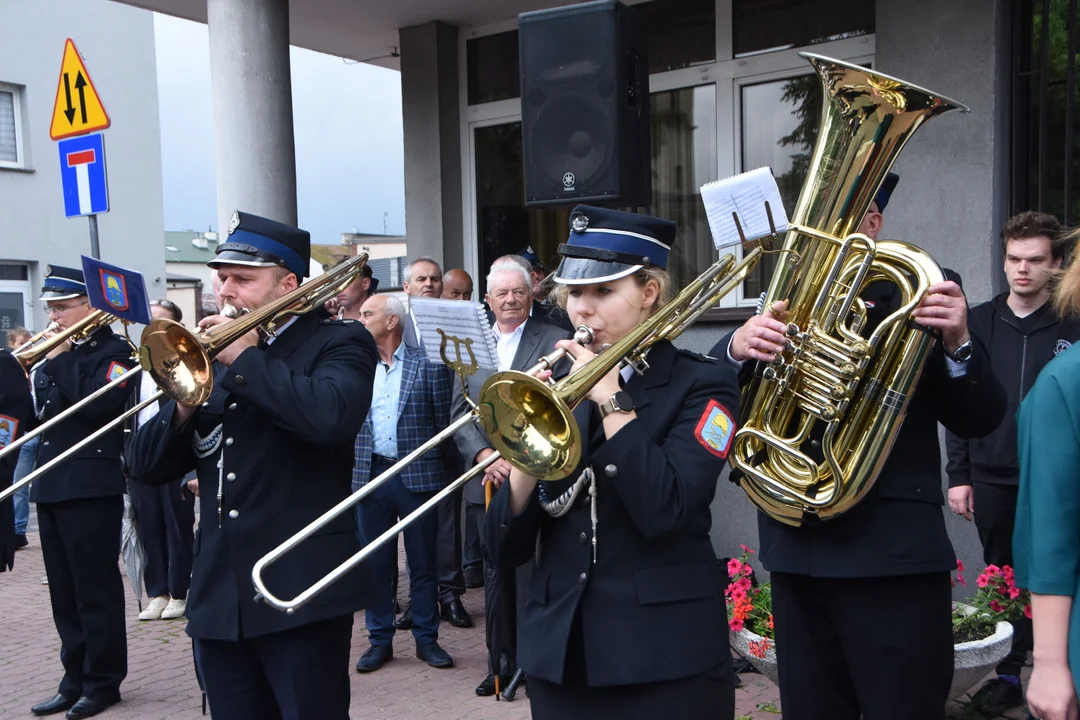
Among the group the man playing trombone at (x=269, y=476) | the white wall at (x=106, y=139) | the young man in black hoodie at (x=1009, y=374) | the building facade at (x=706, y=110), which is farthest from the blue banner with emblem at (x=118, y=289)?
the white wall at (x=106, y=139)

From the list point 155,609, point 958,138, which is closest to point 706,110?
point 958,138

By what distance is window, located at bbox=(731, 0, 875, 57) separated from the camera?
6414mm

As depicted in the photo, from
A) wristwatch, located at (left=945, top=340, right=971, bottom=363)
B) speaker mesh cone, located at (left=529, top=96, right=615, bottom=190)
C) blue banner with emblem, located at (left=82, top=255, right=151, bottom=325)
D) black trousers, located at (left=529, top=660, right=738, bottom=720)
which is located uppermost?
speaker mesh cone, located at (left=529, top=96, right=615, bottom=190)

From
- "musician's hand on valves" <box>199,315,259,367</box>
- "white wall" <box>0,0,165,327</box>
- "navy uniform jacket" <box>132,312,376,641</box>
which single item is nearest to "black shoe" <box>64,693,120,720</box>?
"navy uniform jacket" <box>132,312,376,641</box>

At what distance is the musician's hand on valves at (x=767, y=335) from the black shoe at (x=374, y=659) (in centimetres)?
339

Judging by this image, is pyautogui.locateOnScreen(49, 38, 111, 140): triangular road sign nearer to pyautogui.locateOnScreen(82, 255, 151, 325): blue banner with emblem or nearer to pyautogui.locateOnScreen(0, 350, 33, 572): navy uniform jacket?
pyautogui.locateOnScreen(0, 350, 33, 572): navy uniform jacket

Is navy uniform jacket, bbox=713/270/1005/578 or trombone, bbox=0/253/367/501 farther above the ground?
trombone, bbox=0/253/367/501

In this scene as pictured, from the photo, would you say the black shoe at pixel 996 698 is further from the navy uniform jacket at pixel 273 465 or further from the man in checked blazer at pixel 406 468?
the navy uniform jacket at pixel 273 465

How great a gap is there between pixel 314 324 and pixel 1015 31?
434cm

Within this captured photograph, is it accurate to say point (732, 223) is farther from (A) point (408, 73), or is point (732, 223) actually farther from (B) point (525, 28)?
(A) point (408, 73)

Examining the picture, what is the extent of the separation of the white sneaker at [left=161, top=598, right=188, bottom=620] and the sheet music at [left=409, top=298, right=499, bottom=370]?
472 centimetres

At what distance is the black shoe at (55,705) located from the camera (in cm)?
524

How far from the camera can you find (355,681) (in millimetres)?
5504

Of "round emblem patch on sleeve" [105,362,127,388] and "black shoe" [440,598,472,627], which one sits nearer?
"round emblem patch on sleeve" [105,362,127,388]
